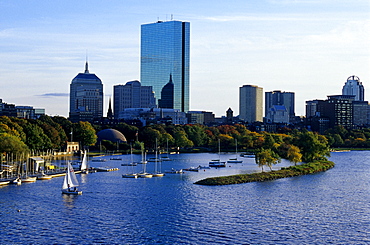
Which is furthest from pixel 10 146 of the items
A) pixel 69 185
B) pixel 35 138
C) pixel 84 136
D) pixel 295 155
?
pixel 84 136

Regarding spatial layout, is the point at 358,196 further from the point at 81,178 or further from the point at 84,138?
the point at 84,138

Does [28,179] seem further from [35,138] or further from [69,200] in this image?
[35,138]

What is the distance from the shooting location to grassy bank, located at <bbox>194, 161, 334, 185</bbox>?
327 ft

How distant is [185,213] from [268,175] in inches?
1636

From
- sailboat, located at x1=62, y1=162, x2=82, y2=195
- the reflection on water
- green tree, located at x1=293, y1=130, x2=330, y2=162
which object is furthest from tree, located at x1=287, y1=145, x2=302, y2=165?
the reflection on water

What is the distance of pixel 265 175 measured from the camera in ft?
358

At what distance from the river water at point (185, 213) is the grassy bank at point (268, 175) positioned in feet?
10.7

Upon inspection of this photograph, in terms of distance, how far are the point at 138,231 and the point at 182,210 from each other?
1289cm

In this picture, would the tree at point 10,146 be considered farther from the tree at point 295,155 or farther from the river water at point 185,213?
the tree at point 295,155

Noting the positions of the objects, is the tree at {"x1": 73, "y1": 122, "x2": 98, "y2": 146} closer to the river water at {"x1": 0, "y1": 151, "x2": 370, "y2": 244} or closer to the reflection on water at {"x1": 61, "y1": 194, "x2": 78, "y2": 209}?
the river water at {"x1": 0, "y1": 151, "x2": 370, "y2": 244}

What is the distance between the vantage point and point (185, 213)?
71125 mm

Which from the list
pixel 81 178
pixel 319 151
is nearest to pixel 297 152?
pixel 319 151

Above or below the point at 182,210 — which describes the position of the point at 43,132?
above

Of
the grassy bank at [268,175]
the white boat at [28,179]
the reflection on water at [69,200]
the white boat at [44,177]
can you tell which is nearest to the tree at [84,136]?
the grassy bank at [268,175]
